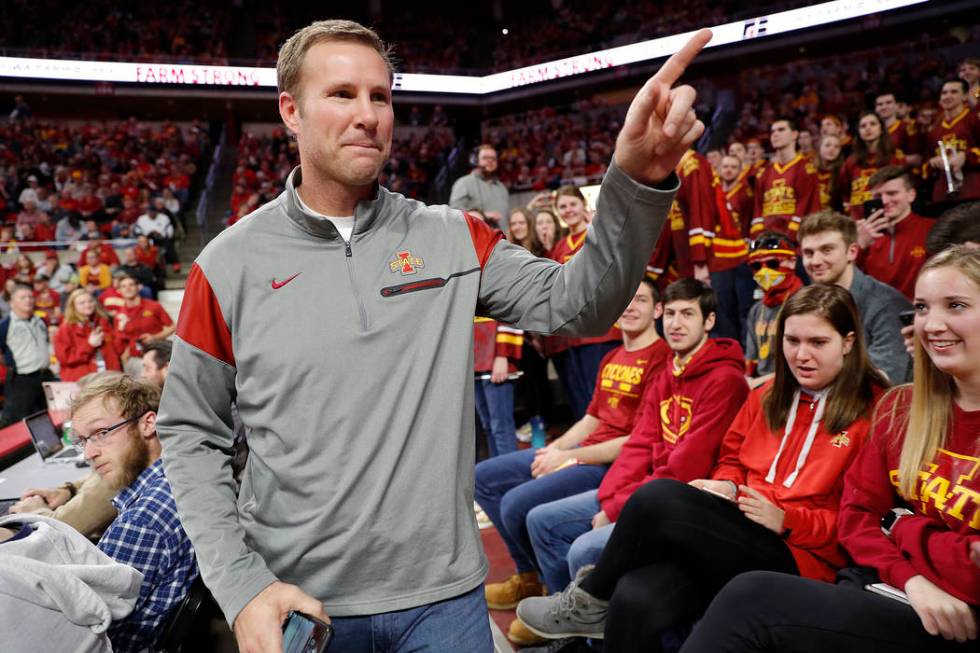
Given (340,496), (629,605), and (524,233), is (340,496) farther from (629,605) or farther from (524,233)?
(524,233)

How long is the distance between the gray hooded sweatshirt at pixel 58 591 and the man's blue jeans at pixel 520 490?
4.82 ft

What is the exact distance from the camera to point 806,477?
204cm

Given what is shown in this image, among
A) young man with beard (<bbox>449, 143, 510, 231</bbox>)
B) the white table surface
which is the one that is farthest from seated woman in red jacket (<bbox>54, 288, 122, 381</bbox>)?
young man with beard (<bbox>449, 143, 510, 231</bbox>)

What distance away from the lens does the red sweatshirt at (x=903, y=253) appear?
3.51 meters

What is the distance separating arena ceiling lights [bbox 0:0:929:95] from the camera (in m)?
13.3

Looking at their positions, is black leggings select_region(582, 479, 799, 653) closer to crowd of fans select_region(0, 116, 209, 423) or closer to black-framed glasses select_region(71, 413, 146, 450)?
black-framed glasses select_region(71, 413, 146, 450)

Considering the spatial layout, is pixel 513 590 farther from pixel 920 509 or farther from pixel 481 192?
pixel 481 192

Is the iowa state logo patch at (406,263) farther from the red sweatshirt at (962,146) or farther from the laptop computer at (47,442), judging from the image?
the red sweatshirt at (962,146)

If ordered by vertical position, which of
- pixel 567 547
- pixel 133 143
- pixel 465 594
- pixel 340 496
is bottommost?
pixel 567 547

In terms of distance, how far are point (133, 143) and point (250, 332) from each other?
1676cm

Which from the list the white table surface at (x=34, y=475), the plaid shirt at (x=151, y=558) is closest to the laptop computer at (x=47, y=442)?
the white table surface at (x=34, y=475)

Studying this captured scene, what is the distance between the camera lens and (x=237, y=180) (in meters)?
14.9

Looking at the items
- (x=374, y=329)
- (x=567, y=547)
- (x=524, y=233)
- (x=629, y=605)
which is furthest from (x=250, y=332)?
(x=524, y=233)

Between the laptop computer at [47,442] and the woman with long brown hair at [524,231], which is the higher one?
the woman with long brown hair at [524,231]
